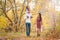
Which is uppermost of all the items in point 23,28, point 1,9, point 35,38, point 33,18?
point 1,9

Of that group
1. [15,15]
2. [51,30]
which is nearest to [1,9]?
[15,15]

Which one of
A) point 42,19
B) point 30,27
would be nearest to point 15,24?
point 30,27

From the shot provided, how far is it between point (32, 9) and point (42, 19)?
150 millimetres

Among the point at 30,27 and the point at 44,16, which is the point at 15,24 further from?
the point at 44,16

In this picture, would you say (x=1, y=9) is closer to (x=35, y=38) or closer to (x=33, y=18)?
(x=33, y=18)

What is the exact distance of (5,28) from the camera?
1.57m

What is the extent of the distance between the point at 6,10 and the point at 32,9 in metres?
0.28

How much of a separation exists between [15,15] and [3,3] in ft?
0.59

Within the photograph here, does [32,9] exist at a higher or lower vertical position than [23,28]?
higher

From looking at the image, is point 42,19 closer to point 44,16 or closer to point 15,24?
point 44,16

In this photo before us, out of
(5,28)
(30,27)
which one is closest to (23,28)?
(30,27)

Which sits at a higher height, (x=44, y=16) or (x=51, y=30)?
(x=44, y=16)

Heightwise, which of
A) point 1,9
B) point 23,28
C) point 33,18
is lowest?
point 23,28

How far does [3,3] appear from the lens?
160cm
